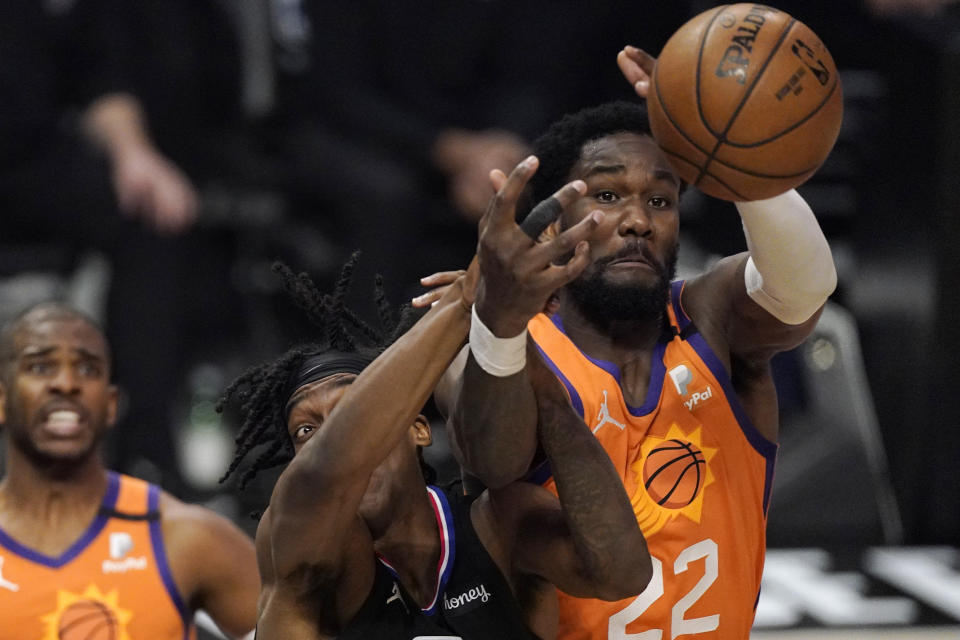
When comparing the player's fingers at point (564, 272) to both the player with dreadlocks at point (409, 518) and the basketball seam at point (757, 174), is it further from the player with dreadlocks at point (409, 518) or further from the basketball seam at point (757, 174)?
the basketball seam at point (757, 174)

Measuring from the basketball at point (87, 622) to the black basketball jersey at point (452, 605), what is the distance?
1592mm

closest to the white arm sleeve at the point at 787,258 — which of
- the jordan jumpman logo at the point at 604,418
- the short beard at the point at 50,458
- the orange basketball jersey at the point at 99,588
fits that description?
the jordan jumpman logo at the point at 604,418

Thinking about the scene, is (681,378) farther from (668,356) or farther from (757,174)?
(757,174)

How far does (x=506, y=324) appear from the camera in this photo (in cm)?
254

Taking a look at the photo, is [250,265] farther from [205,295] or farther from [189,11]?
[189,11]

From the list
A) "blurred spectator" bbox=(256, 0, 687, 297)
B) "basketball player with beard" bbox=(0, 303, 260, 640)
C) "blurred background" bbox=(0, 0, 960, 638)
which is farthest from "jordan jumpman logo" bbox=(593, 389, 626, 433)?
"blurred spectator" bbox=(256, 0, 687, 297)

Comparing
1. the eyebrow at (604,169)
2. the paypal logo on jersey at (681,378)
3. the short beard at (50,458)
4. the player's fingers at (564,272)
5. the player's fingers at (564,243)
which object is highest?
the eyebrow at (604,169)

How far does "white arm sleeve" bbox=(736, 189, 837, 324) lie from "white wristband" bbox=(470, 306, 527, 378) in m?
0.55

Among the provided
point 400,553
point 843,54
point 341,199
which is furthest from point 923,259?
point 400,553

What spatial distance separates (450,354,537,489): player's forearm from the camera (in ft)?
8.76

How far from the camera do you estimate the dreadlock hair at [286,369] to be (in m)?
3.14

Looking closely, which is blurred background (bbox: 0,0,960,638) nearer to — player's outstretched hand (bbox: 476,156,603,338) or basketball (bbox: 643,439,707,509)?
basketball (bbox: 643,439,707,509)

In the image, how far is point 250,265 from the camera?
22.1ft

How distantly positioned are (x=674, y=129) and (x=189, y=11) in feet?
13.4
